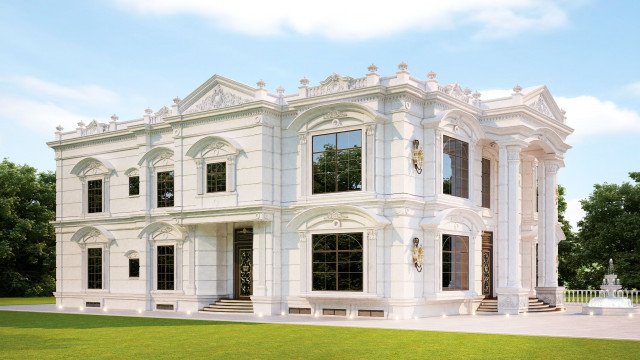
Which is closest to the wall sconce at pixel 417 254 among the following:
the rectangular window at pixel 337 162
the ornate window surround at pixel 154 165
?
the rectangular window at pixel 337 162

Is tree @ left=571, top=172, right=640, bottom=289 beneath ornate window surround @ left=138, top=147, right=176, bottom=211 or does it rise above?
beneath

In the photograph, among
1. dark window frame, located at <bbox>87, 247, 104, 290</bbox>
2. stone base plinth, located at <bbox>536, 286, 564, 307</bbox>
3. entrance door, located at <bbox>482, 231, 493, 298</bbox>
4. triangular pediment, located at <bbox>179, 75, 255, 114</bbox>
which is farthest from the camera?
dark window frame, located at <bbox>87, 247, 104, 290</bbox>

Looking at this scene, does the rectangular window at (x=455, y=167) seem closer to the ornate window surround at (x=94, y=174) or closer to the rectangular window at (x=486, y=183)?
the rectangular window at (x=486, y=183)

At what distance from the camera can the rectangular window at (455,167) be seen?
2400 centimetres

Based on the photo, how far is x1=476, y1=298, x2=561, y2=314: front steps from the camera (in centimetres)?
2514

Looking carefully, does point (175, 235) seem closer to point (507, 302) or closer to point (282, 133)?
point (282, 133)

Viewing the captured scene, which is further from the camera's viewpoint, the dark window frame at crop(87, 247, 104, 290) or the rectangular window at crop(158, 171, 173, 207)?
the dark window frame at crop(87, 247, 104, 290)

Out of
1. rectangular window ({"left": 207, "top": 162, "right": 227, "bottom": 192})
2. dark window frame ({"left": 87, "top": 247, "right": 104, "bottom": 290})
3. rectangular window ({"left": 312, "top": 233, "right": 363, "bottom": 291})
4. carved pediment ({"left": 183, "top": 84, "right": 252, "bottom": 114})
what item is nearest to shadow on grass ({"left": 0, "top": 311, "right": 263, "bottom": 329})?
rectangular window ({"left": 312, "top": 233, "right": 363, "bottom": 291})

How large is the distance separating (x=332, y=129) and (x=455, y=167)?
416 centimetres

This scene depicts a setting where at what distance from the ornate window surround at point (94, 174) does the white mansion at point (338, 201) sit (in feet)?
1.92

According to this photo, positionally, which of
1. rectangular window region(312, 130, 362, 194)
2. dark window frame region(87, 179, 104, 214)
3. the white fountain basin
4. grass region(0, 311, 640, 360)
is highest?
rectangular window region(312, 130, 362, 194)

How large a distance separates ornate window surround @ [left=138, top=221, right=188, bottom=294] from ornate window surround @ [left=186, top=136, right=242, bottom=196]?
2.07 m

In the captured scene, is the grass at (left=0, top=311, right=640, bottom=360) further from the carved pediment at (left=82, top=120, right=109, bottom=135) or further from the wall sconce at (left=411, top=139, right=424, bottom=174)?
the carved pediment at (left=82, top=120, right=109, bottom=135)

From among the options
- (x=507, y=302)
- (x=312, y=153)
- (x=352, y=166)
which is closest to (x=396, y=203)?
(x=352, y=166)
